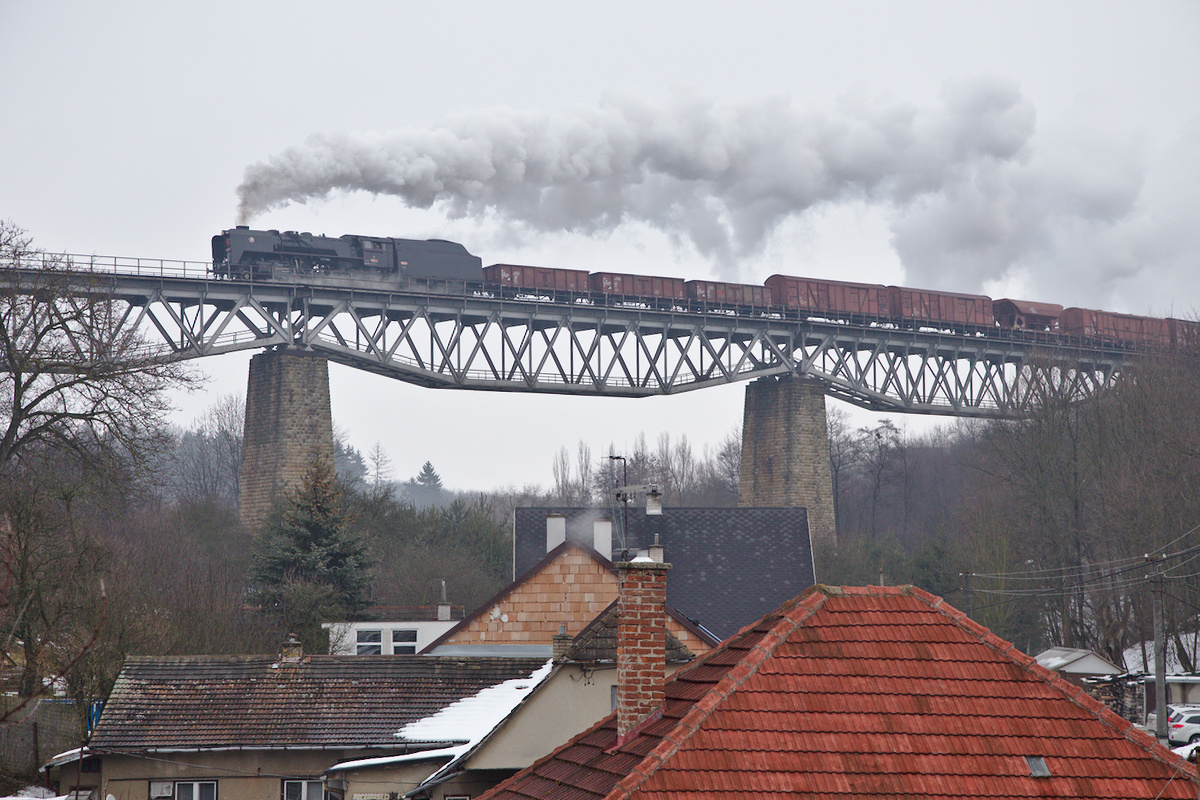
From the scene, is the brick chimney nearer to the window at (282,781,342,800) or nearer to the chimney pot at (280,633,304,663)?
the window at (282,781,342,800)

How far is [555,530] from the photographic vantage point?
33562 millimetres

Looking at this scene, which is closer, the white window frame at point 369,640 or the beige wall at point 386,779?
the beige wall at point 386,779

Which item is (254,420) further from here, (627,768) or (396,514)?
(627,768)

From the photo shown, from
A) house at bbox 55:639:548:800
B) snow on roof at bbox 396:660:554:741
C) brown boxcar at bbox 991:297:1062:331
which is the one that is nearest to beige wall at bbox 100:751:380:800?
house at bbox 55:639:548:800

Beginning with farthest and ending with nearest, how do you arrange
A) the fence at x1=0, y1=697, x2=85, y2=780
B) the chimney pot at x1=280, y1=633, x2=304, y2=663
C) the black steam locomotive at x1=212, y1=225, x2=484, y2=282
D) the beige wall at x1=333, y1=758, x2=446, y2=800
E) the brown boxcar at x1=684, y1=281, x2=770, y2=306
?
the brown boxcar at x1=684, y1=281, x2=770, y2=306 < the black steam locomotive at x1=212, y1=225, x2=484, y2=282 < the fence at x1=0, y1=697, x2=85, y2=780 < the chimney pot at x1=280, y1=633, x2=304, y2=663 < the beige wall at x1=333, y1=758, x2=446, y2=800

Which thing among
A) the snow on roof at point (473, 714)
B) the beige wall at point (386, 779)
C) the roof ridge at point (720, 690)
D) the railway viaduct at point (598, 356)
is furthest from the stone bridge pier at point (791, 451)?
the roof ridge at point (720, 690)

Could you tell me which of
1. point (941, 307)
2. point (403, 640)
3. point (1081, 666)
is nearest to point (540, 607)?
point (403, 640)

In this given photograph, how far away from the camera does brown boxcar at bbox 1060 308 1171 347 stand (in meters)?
71.8

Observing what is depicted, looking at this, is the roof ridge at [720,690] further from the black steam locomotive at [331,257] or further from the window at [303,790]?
the black steam locomotive at [331,257]

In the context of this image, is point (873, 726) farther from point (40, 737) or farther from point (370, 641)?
point (370, 641)

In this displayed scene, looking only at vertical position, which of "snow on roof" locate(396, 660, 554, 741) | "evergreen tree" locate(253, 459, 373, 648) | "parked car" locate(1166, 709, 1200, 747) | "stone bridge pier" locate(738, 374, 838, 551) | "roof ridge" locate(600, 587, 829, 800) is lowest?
"parked car" locate(1166, 709, 1200, 747)

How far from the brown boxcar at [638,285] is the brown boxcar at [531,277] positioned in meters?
1.03

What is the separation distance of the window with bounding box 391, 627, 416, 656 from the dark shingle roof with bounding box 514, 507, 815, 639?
16.5 ft

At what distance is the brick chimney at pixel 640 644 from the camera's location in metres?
11.4
